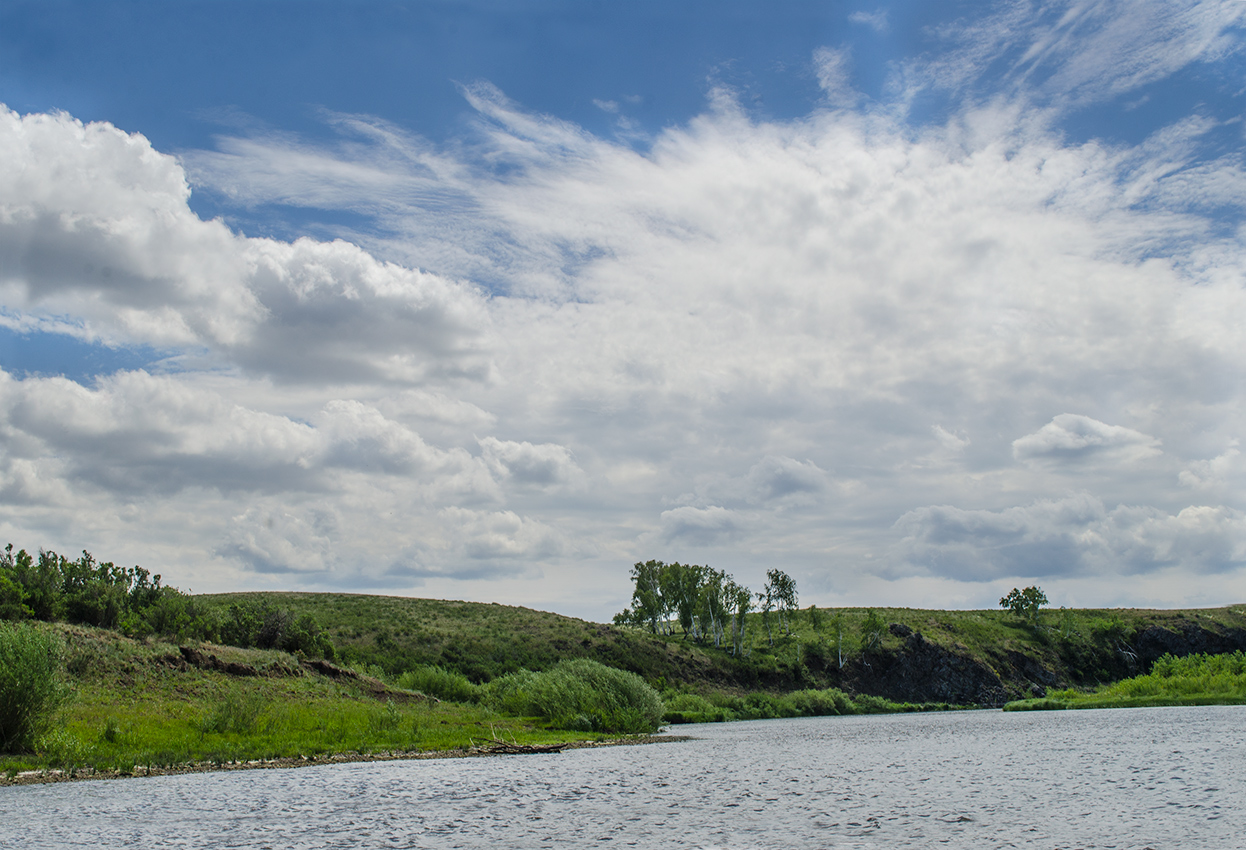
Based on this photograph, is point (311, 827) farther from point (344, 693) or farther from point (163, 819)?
point (344, 693)

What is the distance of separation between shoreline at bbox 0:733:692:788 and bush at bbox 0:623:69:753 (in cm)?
336

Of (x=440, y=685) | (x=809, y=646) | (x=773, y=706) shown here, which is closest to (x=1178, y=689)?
(x=773, y=706)

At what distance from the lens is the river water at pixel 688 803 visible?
22.7m

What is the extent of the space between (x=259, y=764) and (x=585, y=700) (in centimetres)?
2791

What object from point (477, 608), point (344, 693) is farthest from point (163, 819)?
point (477, 608)

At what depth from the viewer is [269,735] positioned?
44.7m

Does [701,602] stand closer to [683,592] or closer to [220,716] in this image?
[683,592]

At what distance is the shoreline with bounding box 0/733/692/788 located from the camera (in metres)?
32.5

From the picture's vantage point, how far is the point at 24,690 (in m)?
35.4

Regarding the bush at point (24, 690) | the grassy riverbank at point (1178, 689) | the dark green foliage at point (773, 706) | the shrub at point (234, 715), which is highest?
the bush at point (24, 690)

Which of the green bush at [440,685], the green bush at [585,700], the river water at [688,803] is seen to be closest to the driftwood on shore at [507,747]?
the river water at [688,803]

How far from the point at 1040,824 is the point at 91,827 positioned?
26.4 meters

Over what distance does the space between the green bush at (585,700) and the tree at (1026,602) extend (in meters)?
111

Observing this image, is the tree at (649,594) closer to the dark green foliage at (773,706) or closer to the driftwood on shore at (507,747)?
the dark green foliage at (773,706)
